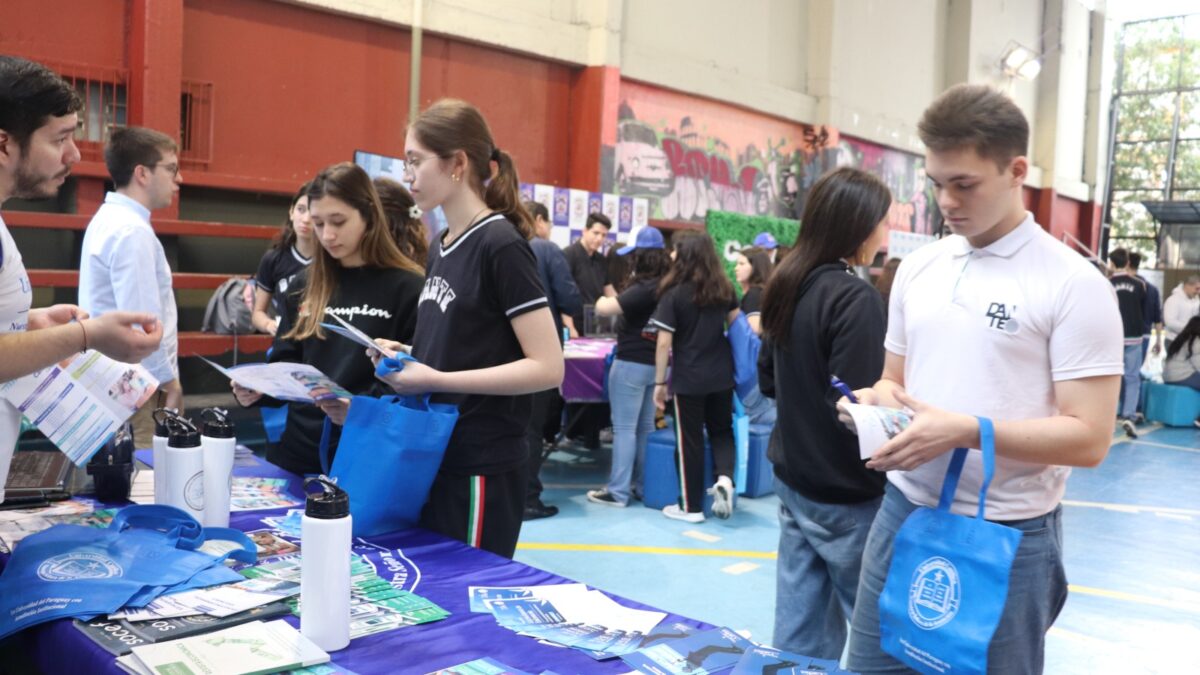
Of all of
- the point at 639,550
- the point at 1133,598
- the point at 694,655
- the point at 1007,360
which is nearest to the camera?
the point at 694,655

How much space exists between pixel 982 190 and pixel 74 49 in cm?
711

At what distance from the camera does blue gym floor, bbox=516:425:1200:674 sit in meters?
3.67

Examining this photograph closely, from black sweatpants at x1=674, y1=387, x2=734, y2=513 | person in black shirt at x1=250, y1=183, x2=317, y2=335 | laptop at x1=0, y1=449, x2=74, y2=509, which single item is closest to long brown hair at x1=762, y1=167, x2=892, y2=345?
laptop at x1=0, y1=449, x2=74, y2=509

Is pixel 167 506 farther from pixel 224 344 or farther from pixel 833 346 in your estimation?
pixel 224 344

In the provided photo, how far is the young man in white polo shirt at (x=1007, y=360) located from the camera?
150 cm

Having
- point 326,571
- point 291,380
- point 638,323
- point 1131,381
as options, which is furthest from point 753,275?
point 1131,381

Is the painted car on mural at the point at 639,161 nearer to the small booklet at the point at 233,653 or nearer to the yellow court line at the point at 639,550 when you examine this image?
the yellow court line at the point at 639,550

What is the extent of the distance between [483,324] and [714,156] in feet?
35.2

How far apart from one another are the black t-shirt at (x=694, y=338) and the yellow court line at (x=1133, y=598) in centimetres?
209

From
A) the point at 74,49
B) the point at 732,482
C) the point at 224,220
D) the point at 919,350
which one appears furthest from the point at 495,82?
the point at 919,350

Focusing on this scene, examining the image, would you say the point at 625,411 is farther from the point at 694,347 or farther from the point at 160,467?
the point at 160,467

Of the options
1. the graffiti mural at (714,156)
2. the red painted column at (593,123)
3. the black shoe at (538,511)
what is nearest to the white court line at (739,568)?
the black shoe at (538,511)

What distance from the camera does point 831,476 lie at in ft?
7.40

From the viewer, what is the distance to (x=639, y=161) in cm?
1112
